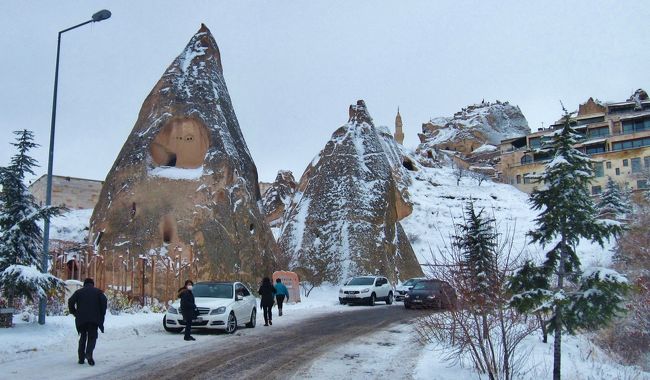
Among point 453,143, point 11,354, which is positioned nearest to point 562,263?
point 11,354

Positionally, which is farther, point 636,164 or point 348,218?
point 636,164

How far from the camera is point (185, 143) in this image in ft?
113

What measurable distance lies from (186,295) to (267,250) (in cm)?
1991

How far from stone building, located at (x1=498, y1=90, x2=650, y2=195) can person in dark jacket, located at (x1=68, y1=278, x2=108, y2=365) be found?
75.4 m

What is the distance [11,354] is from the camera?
11594 millimetres

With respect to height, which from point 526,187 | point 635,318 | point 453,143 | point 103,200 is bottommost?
point 635,318

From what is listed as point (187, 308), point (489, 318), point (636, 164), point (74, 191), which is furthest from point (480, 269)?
point (636, 164)

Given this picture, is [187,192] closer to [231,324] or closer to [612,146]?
[231,324]

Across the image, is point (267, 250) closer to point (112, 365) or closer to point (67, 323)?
point (67, 323)

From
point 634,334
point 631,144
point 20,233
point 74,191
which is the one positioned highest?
point 631,144

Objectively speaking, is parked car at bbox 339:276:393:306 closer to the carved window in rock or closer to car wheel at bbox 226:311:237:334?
the carved window in rock

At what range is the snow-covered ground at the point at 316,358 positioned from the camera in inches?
399

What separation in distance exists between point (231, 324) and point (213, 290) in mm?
1523

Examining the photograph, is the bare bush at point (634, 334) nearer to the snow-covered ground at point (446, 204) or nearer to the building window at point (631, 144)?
the snow-covered ground at point (446, 204)
